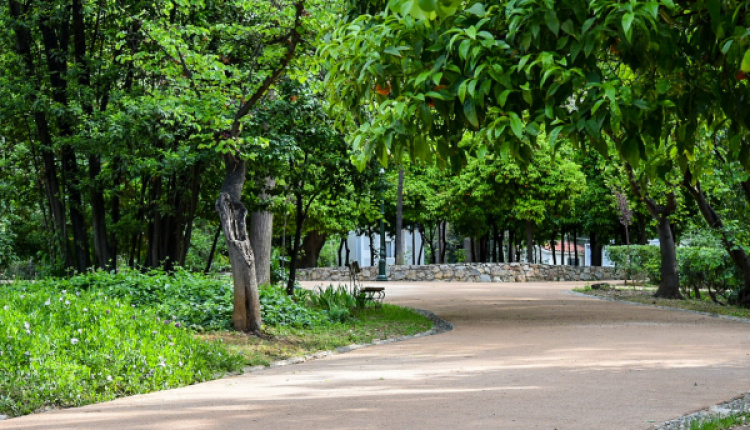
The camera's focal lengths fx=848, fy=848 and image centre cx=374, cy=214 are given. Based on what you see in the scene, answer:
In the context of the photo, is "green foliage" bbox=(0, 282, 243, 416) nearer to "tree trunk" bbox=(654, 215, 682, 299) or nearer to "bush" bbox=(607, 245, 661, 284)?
"tree trunk" bbox=(654, 215, 682, 299)

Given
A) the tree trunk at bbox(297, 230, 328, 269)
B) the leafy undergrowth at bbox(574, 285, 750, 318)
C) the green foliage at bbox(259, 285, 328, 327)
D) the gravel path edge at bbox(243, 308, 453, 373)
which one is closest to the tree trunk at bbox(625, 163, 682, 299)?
the leafy undergrowth at bbox(574, 285, 750, 318)

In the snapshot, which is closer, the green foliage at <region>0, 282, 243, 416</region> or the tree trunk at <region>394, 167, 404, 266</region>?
the green foliage at <region>0, 282, 243, 416</region>

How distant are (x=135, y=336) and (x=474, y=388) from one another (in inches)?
136

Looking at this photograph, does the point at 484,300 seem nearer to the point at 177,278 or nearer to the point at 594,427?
the point at 177,278

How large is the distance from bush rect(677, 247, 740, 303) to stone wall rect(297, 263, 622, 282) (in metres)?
14.9

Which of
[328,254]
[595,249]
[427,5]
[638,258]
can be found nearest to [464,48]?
[427,5]

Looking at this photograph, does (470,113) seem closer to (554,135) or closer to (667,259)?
(554,135)

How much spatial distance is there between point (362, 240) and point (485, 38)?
73030 millimetres

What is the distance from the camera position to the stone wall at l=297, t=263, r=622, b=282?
38594 mm

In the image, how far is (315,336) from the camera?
12312 millimetres

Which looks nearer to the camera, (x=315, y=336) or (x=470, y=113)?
(x=470, y=113)

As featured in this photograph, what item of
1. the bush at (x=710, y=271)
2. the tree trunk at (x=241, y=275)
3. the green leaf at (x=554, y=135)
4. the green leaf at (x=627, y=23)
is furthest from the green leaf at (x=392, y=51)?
the bush at (x=710, y=271)

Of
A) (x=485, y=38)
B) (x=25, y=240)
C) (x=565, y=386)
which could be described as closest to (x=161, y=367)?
(x=565, y=386)

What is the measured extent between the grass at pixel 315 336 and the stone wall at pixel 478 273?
2243 cm
